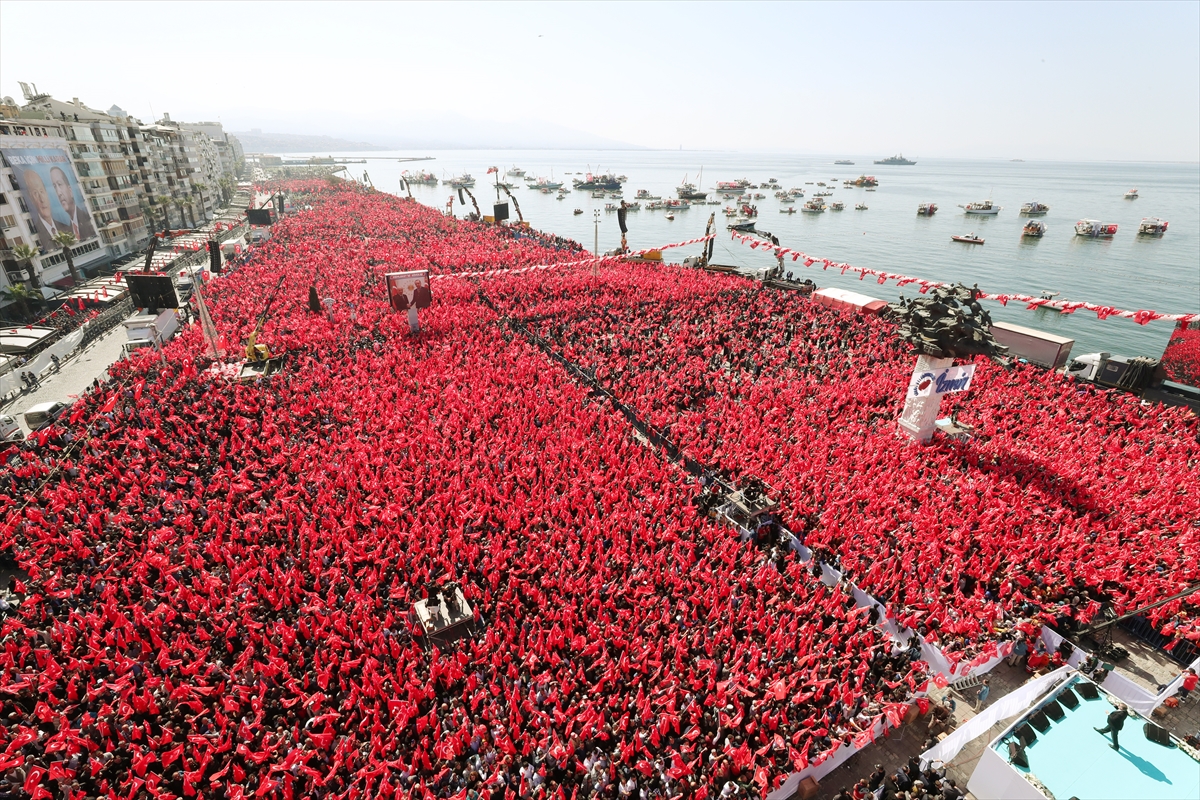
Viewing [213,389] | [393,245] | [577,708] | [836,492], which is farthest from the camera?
[393,245]

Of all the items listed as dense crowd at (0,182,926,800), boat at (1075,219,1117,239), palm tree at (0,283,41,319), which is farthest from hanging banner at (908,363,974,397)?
boat at (1075,219,1117,239)

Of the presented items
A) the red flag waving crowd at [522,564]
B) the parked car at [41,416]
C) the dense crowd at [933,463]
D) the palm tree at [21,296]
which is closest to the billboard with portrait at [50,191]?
the palm tree at [21,296]

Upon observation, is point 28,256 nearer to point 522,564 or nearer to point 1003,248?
point 522,564

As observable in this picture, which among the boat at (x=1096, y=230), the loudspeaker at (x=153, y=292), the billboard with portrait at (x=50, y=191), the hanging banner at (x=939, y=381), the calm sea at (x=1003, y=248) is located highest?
the billboard with portrait at (x=50, y=191)

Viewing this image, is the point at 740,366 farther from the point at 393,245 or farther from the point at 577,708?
the point at 393,245

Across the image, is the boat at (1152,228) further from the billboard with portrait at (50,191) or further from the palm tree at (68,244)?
the billboard with portrait at (50,191)

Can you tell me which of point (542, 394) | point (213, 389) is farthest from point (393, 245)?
point (542, 394)

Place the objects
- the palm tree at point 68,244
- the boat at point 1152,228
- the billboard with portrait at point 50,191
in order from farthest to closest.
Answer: the boat at point 1152,228 < the palm tree at point 68,244 < the billboard with portrait at point 50,191
